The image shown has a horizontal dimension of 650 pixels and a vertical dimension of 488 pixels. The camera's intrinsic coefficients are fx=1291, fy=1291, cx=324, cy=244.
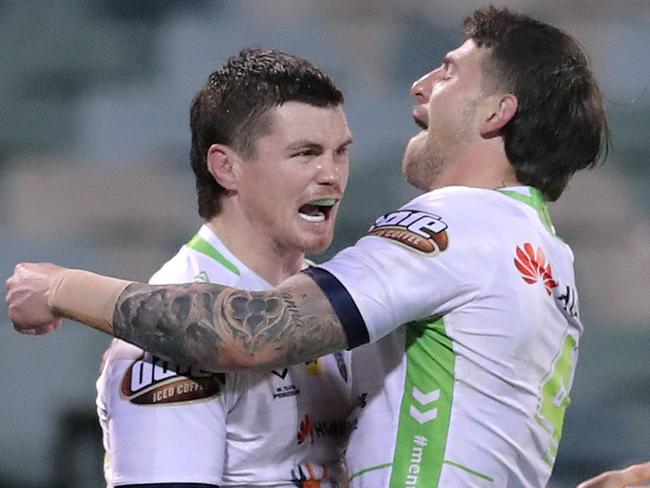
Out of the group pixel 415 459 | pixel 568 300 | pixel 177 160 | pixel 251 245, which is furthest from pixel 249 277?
pixel 177 160

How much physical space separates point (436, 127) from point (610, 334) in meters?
2.32

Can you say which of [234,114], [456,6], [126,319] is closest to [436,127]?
[234,114]

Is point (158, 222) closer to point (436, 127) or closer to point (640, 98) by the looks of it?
point (640, 98)

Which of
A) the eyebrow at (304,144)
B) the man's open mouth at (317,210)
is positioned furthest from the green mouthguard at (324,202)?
the eyebrow at (304,144)

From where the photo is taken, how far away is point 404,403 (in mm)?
2256

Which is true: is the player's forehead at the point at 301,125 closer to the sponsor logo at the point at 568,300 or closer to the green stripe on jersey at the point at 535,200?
the green stripe on jersey at the point at 535,200

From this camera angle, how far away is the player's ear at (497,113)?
7.96ft

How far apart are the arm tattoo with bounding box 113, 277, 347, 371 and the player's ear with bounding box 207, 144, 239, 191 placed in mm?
373

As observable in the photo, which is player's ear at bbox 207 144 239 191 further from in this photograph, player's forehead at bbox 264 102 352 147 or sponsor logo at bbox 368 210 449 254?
sponsor logo at bbox 368 210 449 254

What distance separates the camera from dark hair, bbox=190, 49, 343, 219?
2.48 m

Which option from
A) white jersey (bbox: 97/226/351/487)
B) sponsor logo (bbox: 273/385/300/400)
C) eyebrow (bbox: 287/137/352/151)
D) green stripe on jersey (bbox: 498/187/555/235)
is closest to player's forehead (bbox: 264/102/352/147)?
eyebrow (bbox: 287/137/352/151)

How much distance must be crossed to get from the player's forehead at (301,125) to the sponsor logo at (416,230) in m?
0.30

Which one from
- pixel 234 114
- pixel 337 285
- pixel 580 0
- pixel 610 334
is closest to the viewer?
pixel 337 285

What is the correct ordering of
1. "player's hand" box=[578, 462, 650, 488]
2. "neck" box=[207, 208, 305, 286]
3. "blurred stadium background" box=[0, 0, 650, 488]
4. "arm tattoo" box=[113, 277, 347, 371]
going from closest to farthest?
"arm tattoo" box=[113, 277, 347, 371] → "neck" box=[207, 208, 305, 286] → "player's hand" box=[578, 462, 650, 488] → "blurred stadium background" box=[0, 0, 650, 488]
